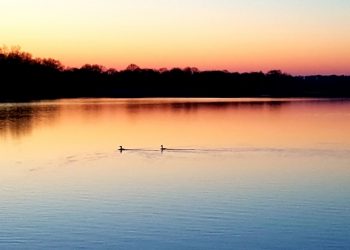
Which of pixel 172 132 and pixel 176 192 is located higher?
pixel 176 192

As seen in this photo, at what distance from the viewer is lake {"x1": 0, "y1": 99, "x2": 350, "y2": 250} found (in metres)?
13.5

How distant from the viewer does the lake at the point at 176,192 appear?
1353 centimetres

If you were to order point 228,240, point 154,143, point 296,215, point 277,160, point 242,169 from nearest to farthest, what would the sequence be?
1. point 228,240
2. point 296,215
3. point 242,169
4. point 277,160
5. point 154,143

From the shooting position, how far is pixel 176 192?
61.6 ft

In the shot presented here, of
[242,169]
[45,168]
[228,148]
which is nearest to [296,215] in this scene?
[242,169]

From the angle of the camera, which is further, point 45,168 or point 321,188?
point 45,168

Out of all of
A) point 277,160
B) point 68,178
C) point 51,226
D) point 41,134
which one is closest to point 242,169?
point 277,160

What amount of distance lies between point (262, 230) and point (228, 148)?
17.1 metres

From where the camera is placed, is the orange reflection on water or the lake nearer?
the lake

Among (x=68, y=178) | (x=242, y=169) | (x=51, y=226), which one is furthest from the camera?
(x=242, y=169)

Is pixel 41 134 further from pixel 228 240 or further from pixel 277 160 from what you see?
pixel 228 240

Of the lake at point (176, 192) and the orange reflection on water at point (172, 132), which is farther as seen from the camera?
the orange reflection on water at point (172, 132)

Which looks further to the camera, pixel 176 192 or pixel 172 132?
pixel 172 132

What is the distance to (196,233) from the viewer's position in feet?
45.2
